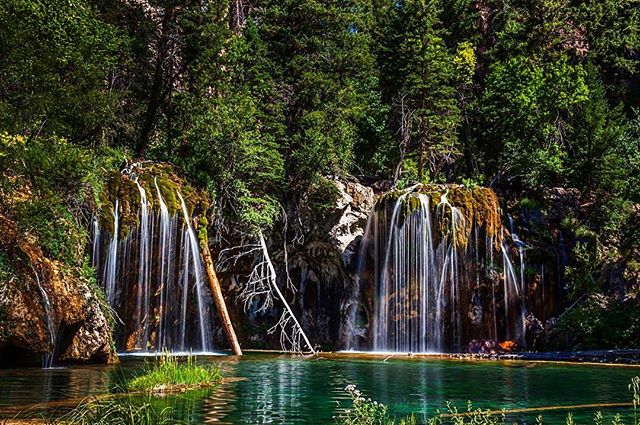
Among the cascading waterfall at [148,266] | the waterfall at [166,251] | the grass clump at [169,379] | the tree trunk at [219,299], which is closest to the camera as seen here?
the grass clump at [169,379]

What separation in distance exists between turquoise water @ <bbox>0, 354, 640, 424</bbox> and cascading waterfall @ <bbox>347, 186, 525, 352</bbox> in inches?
331

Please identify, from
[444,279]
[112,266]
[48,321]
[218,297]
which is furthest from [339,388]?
[444,279]

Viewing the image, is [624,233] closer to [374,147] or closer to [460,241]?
[460,241]

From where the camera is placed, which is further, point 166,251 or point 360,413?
point 166,251

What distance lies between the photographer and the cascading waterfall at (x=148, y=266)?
23.6m

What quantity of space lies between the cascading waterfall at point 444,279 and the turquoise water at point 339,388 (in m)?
8.42

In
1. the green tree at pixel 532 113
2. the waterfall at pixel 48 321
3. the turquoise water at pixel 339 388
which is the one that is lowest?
the turquoise water at pixel 339 388

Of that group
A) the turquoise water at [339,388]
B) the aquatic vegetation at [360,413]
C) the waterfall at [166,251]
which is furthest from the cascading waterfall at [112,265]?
the aquatic vegetation at [360,413]

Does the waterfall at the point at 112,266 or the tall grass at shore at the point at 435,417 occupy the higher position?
the waterfall at the point at 112,266

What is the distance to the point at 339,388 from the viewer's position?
1345cm

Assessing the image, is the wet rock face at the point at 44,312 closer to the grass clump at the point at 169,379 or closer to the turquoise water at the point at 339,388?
the turquoise water at the point at 339,388

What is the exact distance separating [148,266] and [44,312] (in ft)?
25.6

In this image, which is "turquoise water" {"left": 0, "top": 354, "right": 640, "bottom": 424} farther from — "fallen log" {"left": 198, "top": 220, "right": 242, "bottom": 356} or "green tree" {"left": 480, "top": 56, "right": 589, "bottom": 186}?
"green tree" {"left": 480, "top": 56, "right": 589, "bottom": 186}

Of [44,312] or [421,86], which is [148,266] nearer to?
[44,312]
